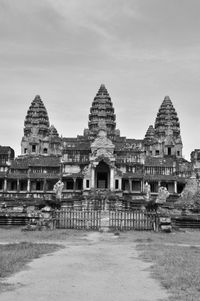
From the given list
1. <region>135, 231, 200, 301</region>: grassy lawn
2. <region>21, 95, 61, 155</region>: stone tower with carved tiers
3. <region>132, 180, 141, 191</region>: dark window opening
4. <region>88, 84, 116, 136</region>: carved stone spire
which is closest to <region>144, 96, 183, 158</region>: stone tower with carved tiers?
<region>88, 84, 116, 136</region>: carved stone spire

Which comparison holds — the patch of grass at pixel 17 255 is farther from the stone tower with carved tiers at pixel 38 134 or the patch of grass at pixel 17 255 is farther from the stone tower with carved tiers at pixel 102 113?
the stone tower with carved tiers at pixel 38 134

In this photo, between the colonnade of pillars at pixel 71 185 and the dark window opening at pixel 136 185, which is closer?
the colonnade of pillars at pixel 71 185

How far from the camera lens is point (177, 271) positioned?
12125 millimetres

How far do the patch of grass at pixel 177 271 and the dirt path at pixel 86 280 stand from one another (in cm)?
33

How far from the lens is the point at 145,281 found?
1098 centimetres

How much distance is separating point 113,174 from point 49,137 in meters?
33.6

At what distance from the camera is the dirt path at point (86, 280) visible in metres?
9.21

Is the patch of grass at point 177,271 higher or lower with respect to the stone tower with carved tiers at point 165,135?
lower

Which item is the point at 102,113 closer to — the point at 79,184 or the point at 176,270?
the point at 79,184

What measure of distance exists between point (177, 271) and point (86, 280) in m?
2.92

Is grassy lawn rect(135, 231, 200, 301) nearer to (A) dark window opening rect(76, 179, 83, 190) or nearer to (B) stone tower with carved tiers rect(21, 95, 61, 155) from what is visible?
(A) dark window opening rect(76, 179, 83, 190)

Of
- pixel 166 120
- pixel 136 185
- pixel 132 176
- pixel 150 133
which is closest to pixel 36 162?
pixel 132 176

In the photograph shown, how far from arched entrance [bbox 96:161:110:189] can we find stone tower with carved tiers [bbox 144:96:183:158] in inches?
916

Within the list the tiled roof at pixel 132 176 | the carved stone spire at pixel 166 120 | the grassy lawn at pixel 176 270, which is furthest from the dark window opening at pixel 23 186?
the grassy lawn at pixel 176 270
